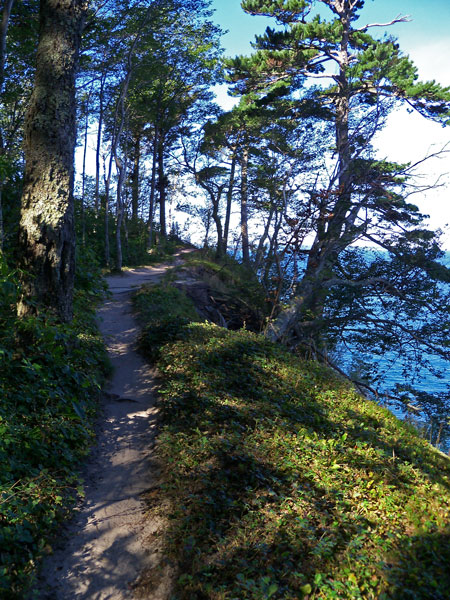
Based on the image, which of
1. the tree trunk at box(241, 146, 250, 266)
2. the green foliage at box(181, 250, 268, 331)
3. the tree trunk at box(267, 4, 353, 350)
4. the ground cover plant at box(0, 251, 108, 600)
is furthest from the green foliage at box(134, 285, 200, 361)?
the tree trunk at box(241, 146, 250, 266)

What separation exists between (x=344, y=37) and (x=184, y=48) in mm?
8343

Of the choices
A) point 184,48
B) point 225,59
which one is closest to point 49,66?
point 225,59

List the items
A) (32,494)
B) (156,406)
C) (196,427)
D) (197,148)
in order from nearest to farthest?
1. (32,494)
2. (196,427)
3. (156,406)
4. (197,148)

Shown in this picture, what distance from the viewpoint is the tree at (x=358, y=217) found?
11.4 meters

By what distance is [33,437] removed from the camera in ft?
12.5

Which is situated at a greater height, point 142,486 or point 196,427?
point 196,427

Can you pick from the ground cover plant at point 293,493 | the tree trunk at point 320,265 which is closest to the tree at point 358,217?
the tree trunk at point 320,265

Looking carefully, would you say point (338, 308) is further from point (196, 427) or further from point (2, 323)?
point (2, 323)

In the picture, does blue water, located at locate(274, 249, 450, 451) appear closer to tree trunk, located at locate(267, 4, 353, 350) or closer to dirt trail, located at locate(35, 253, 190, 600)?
tree trunk, located at locate(267, 4, 353, 350)

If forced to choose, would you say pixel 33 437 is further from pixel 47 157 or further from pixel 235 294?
pixel 235 294

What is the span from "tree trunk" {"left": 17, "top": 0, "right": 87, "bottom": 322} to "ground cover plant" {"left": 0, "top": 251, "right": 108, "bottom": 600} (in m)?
0.47

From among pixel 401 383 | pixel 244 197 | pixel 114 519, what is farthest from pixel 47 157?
pixel 244 197

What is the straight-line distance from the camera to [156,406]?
580 centimetres

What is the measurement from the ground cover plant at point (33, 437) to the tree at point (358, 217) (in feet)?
20.4
